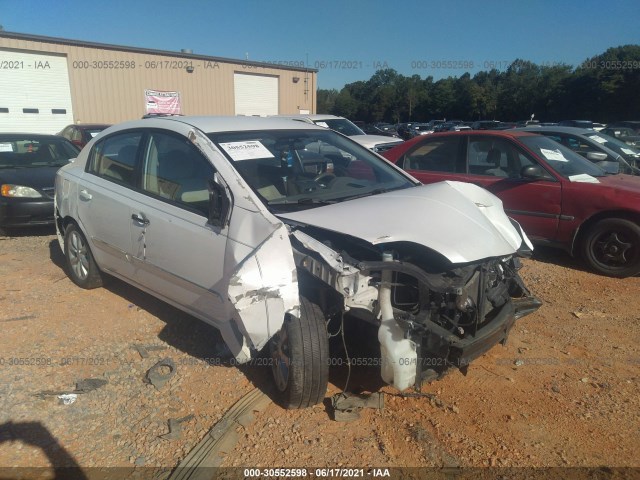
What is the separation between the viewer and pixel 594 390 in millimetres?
3113

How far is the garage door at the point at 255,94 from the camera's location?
80.3 feet

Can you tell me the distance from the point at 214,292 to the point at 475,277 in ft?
5.29

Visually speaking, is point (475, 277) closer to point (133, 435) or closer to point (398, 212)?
point (398, 212)

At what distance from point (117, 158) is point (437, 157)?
13.3ft

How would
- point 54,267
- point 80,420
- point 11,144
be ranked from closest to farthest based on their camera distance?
point 80,420, point 54,267, point 11,144

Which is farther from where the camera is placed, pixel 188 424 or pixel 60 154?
pixel 60 154

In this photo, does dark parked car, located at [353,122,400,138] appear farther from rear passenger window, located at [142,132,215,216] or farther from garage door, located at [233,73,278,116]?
rear passenger window, located at [142,132,215,216]

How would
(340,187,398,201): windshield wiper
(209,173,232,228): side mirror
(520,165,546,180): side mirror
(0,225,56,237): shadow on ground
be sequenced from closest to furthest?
(209,173,232,228): side mirror
(340,187,398,201): windshield wiper
(520,165,546,180): side mirror
(0,225,56,237): shadow on ground

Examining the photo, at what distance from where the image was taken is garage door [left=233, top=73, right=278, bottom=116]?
24.5m

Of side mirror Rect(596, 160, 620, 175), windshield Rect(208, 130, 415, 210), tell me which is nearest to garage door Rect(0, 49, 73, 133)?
windshield Rect(208, 130, 415, 210)

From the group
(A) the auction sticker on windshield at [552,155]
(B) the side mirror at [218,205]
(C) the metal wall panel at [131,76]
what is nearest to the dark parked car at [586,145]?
(A) the auction sticker on windshield at [552,155]

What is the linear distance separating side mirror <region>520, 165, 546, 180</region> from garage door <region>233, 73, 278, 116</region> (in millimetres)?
20332

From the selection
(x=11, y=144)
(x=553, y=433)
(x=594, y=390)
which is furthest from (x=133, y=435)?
(x=11, y=144)

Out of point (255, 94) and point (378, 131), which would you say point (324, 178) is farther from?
point (378, 131)
